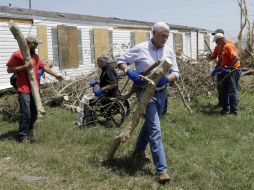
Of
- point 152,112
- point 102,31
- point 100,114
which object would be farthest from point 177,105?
point 102,31

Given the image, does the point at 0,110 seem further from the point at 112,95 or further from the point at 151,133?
the point at 151,133

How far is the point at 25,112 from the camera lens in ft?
23.6

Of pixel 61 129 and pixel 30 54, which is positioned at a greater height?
pixel 30 54

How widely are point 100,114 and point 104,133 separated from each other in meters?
0.80

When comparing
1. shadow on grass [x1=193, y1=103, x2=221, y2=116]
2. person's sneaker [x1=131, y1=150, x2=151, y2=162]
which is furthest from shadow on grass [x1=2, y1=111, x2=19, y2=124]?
shadow on grass [x1=193, y1=103, x2=221, y2=116]

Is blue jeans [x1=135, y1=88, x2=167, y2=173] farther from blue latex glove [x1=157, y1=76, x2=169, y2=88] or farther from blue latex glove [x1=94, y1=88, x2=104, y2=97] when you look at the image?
blue latex glove [x1=94, y1=88, x2=104, y2=97]

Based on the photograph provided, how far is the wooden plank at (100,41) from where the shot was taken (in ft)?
63.9

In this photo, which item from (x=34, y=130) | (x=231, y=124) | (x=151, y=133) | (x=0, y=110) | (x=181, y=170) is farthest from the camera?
(x=0, y=110)

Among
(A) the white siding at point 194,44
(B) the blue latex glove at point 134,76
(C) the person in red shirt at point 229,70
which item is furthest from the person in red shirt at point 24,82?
(A) the white siding at point 194,44

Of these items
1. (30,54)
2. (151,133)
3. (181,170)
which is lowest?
(181,170)

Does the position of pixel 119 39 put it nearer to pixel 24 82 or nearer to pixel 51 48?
pixel 51 48

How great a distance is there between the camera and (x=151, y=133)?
214 inches

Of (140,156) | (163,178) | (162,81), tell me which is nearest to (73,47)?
(140,156)

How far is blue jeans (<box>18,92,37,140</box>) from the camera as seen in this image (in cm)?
715
